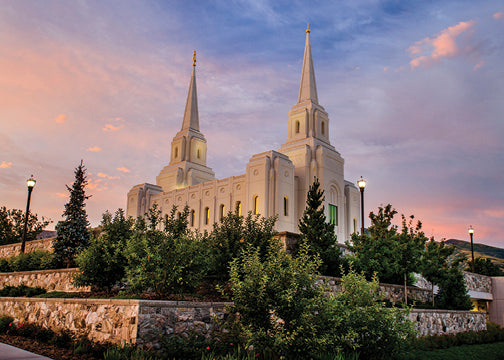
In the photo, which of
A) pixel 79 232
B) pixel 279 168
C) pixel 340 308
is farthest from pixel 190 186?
pixel 340 308

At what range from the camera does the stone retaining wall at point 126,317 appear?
25.5 ft

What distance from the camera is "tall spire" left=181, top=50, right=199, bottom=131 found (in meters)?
51.5

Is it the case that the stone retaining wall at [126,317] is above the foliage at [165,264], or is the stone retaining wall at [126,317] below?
below

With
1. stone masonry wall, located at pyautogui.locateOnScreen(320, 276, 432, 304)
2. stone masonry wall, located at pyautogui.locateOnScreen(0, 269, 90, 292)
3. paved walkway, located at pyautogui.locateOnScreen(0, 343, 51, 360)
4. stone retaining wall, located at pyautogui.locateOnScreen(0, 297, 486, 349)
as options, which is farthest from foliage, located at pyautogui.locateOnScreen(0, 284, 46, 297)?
stone masonry wall, located at pyautogui.locateOnScreen(320, 276, 432, 304)

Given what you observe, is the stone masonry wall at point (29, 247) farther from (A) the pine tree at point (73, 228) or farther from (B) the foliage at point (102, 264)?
(B) the foliage at point (102, 264)

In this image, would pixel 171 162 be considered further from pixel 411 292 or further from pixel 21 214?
pixel 411 292

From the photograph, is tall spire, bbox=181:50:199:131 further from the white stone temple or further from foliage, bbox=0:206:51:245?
foliage, bbox=0:206:51:245

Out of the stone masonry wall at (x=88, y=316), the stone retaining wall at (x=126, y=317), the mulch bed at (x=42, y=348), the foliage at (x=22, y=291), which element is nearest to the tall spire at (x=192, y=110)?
the foliage at (x=22, y=291)

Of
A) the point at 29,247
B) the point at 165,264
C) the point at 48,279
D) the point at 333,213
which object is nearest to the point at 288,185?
the point at 333,213

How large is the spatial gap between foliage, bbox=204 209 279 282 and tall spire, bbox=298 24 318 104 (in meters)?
29.2

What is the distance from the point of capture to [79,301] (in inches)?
361

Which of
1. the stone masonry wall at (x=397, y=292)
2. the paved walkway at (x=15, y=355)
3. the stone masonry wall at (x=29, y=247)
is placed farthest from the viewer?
the stone masonry wall at (x=29, y=247)

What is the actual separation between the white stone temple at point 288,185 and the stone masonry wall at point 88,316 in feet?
77.4

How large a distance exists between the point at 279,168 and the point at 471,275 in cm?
1610
